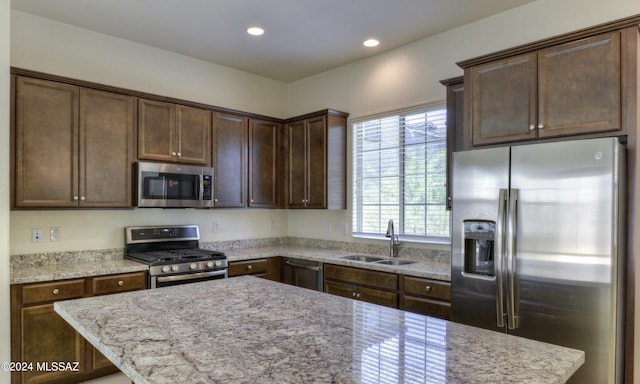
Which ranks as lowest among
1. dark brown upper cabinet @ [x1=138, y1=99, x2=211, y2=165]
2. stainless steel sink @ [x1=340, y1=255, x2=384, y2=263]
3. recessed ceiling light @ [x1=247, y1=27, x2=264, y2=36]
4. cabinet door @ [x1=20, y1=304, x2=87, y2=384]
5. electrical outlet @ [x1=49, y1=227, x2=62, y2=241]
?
cabinet door @ [x1=20, y1=304, x2=87, y2=384]

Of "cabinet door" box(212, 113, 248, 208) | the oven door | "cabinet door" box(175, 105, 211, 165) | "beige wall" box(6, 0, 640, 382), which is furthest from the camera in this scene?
"cabinet door" box(212, 113, 248, 208)

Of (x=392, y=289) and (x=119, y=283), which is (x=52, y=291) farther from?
(x=392, y=289)

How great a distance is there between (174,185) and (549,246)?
3.05 meters

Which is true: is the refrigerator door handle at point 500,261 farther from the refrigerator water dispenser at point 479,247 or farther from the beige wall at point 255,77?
the beige wall at point 255,77

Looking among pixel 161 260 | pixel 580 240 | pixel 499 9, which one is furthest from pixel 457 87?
pixel 161 260

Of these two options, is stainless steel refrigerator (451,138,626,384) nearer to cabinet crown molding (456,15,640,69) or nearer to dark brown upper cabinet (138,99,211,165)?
cabinet crown molding (456,15,640,69)

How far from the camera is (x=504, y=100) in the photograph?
2670 millimetres

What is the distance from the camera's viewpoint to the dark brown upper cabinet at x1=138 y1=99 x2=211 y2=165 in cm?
352

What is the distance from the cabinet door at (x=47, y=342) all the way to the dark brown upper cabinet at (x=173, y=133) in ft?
4.66

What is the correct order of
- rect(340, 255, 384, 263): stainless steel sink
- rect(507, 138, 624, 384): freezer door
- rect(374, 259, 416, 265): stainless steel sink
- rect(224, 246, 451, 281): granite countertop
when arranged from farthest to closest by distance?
1. rect(340, 255, 384, 263): stainless steel sink
2. rect(374, 259, 416, 265): stainless steel sink
3. rect(224, 246, 451, 281): granite countertop
4. rect(507, 138, 624, 384): freezer door

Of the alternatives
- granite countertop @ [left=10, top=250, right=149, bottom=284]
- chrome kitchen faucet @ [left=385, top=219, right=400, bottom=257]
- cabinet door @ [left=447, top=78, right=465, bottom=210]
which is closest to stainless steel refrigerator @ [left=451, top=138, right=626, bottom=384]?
cabinet door @ [left=447, top=78, right=465, bottom=210]

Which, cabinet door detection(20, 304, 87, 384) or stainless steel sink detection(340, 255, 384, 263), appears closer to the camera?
cabinet door detection(20, 304, 87, 384)

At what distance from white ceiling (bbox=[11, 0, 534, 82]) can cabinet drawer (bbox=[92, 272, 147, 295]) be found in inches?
84.2

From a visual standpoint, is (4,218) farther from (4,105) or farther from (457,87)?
(457,87)
